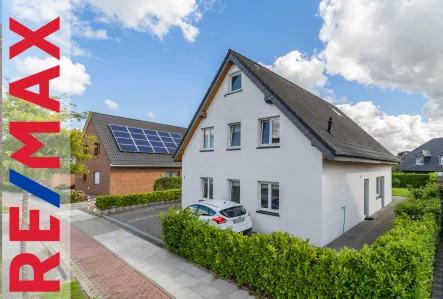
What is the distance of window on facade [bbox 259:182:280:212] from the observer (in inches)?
379

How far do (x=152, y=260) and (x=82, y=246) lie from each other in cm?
359

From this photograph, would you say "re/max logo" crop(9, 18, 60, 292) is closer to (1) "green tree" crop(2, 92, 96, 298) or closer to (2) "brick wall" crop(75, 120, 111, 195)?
(1) "green tree" crop(2, 92, 96, 298)

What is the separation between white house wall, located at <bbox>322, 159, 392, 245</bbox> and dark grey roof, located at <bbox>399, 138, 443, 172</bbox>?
37291 mm

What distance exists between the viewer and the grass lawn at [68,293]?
5434 millimetres

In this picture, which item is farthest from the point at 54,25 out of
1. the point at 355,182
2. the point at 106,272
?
the point at 355,182

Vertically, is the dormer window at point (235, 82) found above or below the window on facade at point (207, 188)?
above

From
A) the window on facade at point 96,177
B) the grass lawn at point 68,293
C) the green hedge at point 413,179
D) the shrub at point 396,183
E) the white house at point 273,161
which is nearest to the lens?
the grass lawn at point 68,293

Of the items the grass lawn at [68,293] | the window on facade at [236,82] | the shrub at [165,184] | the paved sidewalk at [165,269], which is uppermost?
the window on facade at [236,82]

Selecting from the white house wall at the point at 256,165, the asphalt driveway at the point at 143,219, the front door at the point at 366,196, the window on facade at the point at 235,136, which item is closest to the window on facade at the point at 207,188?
the white house wall at the point at 256,165

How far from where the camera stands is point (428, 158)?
41406 millimetres

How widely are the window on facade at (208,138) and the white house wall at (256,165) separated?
25 centimetres

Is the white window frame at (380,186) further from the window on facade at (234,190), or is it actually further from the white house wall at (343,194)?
the window on facade at (234,190)

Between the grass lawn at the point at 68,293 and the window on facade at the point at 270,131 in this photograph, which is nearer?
the grass lawn at the point at 68,293

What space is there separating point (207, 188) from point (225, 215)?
14.5ft
